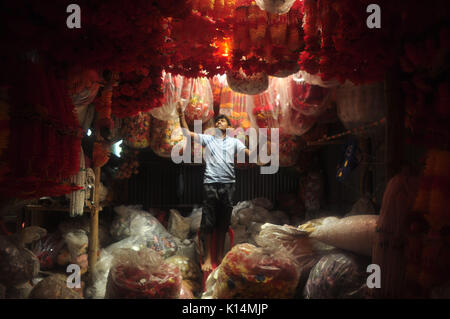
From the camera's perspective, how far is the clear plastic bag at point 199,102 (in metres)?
3.45

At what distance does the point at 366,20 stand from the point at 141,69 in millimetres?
1287

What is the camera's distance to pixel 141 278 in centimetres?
161

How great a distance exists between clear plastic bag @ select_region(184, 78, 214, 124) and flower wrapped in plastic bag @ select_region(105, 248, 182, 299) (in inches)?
79.4

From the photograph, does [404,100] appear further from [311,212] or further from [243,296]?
[311,212]

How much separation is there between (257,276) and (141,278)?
575mm

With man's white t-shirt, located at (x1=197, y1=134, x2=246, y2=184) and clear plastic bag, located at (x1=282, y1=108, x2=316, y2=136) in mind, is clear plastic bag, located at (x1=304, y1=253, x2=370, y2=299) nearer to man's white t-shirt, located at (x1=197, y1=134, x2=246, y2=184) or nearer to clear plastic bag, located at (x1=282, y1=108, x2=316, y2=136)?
man's white t-shirt, located at (x1=197, y1=134, x2=246, y2=184)

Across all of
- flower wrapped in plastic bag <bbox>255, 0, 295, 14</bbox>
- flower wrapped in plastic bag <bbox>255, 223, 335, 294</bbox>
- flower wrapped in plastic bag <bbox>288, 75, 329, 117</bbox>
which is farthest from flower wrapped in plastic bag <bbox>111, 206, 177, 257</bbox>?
flower wrapped in plastic bag <bbox>255, 0, 295, 14</bbox>

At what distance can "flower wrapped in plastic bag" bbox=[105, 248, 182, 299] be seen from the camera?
5.18 feet

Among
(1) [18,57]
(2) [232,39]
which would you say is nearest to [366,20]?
(2) [232,39]

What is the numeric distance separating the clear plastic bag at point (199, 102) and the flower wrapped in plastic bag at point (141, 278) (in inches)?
79.4

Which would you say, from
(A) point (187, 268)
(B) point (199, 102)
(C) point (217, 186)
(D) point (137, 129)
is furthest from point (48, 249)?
(B) point (199, 102)

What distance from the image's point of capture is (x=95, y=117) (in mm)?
2705

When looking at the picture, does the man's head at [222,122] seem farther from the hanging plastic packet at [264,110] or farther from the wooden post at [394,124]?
the wooden post at [394,124]

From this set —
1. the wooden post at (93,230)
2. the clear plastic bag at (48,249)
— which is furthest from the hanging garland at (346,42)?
the clear plastic bag at (48,249)
